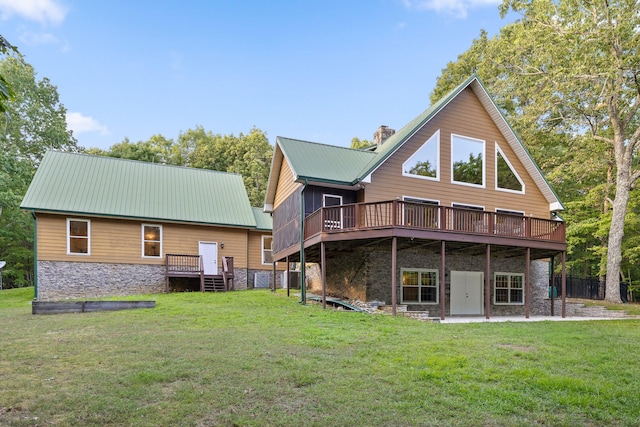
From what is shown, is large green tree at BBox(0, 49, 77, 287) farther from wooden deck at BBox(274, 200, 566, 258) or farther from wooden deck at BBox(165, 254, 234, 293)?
wooden deck at BBox(274, 200, 566, 258)

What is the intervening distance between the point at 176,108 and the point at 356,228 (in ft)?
121

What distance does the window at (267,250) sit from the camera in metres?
24.1

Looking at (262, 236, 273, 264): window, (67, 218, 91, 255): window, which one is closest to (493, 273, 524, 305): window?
(262, 236, 273, 264): window

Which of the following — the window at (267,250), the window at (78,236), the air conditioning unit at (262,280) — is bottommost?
the air conditioning unit at (262,280)

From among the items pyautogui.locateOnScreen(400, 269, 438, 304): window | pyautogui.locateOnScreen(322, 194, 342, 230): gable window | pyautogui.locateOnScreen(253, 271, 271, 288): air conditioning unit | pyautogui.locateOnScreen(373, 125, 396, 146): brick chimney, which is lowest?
pyautogui.locateOnScreen(253, 271, 271, 288): air conditioning unit

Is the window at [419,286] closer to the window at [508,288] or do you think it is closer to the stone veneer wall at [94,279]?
the window at [508,288]

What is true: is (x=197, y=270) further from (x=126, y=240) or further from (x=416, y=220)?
(x=416, y=220)

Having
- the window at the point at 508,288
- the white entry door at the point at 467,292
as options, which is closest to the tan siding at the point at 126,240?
the white entry door at the point at 467,292

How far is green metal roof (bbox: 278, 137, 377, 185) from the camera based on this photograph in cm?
1590

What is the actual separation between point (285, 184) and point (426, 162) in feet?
19.8

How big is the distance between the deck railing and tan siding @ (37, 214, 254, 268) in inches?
313

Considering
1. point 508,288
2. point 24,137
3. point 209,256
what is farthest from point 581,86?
point 24,137

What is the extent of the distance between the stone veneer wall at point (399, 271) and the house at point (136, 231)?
17.1 feet

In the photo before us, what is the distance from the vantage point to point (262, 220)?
24859 mm
